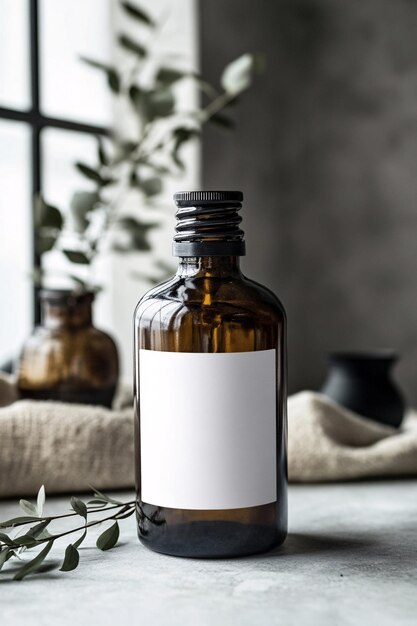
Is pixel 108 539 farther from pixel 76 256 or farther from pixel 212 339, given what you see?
pixel 76 256

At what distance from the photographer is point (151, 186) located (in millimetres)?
1081

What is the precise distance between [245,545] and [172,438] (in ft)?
0.28

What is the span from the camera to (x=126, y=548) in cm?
60

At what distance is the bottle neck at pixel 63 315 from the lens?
92 cm

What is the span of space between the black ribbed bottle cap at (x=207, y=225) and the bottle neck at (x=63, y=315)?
1.21ft

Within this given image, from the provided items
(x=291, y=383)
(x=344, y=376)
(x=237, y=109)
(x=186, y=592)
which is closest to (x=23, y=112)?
(x=237, y=109)

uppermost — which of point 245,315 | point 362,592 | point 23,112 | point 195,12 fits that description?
point 195,12

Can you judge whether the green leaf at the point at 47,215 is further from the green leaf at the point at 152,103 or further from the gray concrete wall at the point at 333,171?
the gray concrete wall at the point at 333,171

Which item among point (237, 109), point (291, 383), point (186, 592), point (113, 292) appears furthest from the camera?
point (291, 383)

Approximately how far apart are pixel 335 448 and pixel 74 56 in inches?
35.6

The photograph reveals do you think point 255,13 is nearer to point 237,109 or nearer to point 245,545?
point 237,109

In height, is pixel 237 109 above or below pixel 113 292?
above

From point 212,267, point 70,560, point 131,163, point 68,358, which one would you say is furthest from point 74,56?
point 70,560

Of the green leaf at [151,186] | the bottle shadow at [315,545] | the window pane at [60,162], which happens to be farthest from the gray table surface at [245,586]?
the window pane at [60,162]
